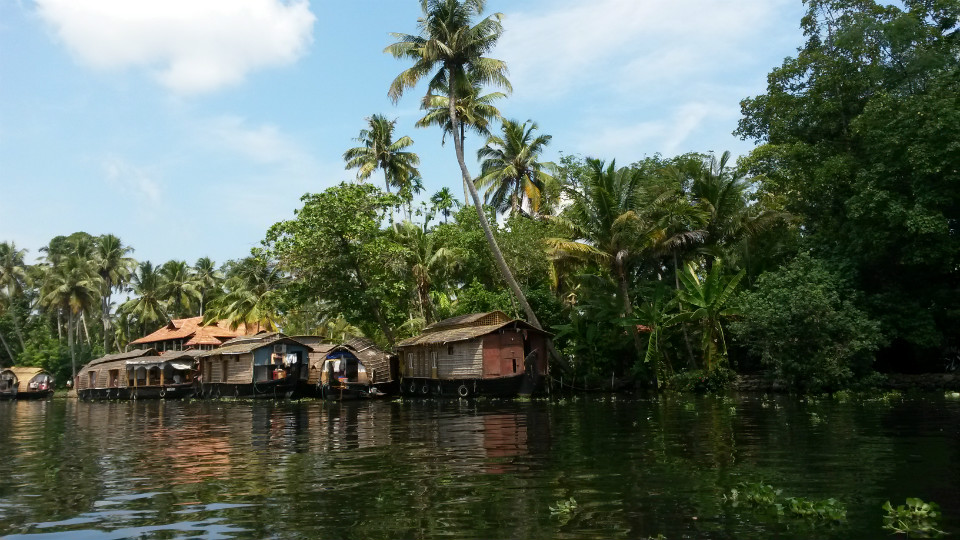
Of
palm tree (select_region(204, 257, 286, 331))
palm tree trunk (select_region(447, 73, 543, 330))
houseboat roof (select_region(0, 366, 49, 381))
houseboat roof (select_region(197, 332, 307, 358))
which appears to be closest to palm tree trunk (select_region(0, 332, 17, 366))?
houseboat roof (select_region(0, 366, 49, 381))

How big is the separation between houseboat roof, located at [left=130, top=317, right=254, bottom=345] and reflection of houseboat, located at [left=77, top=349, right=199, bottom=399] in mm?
5403

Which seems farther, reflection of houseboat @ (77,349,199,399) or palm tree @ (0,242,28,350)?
palm tree @ (0,242,28,350)

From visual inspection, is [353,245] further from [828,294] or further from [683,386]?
[828,294]

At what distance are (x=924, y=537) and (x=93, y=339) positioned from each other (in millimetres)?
87716

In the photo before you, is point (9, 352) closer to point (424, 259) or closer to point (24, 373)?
point (24, 373)

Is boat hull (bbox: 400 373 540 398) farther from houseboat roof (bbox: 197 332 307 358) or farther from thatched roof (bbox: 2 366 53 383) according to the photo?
thatched roof (bbox: 2 366 53 383)

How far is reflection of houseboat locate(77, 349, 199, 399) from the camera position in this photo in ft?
150

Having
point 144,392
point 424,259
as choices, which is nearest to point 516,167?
point 424,259

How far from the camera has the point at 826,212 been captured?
2909cm

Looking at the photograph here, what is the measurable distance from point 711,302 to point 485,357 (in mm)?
9293

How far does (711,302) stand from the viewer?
28.0 metres

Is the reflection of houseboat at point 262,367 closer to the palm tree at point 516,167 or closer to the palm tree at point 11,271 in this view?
the palm tree at point 516,167

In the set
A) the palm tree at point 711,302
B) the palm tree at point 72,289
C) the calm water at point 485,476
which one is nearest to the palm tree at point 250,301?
the palm tree at point 72,289

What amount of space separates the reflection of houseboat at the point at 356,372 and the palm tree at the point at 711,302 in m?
14.4
